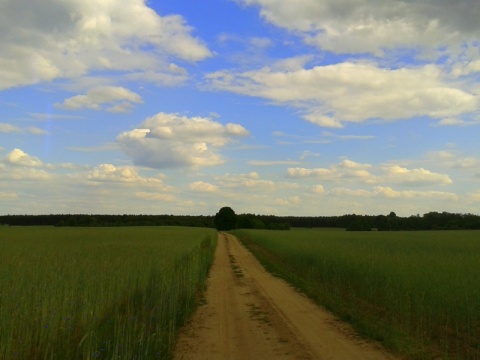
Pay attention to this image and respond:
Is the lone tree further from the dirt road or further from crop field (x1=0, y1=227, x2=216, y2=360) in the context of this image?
crop field (x1=0, y1=227, x2=216, y2=360)

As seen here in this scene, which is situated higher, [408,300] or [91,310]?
[91,310]

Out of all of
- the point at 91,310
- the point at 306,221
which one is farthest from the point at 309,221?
the point at 91,310

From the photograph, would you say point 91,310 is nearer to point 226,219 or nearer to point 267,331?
point 267,331

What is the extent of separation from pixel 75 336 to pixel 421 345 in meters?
6.92

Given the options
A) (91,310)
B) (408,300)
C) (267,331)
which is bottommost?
(267,331)

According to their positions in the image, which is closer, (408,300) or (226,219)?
(408,300)

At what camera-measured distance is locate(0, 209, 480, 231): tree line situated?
414ft

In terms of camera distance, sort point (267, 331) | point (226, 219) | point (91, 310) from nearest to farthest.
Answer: point (91, 310) → point (267, 331) → point (226, 219)

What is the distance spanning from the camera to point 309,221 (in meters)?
192

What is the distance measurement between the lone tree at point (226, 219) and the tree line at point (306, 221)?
40.0 inches

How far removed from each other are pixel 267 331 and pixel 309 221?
601ft

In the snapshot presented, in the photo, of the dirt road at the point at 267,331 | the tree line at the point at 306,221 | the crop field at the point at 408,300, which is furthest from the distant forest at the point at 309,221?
the dirt road at the point at 267,331

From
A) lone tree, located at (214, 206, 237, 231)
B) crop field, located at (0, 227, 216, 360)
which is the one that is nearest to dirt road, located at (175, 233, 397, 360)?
crop field, located at (0, 227, 216, 360)

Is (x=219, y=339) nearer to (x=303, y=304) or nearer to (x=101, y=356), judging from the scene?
(x=101, y=356)
